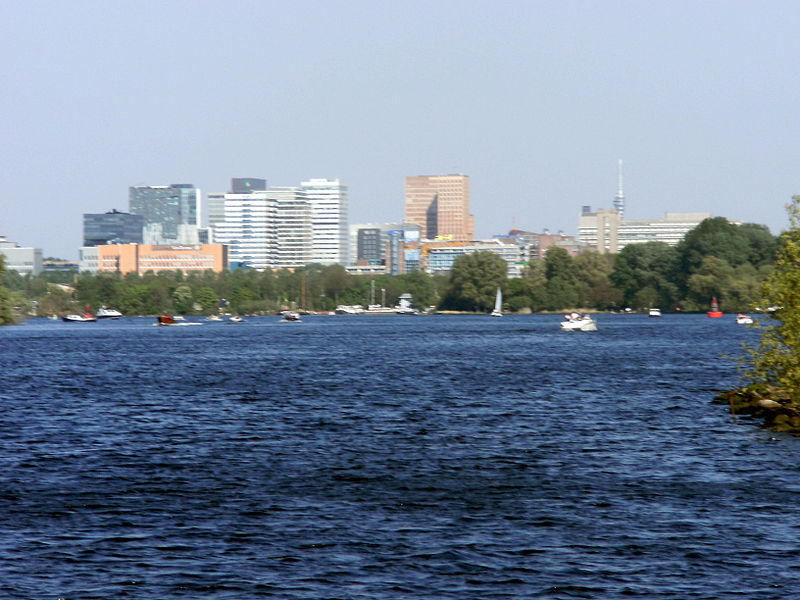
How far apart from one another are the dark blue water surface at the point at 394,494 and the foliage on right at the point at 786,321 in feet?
10.0

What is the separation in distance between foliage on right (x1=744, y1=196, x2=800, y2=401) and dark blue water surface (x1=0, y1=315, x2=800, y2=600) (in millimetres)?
3061

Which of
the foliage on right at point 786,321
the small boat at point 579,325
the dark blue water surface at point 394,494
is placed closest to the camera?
the dark blue water surface at point 394,494

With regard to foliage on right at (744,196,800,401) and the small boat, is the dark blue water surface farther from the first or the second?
the small boat

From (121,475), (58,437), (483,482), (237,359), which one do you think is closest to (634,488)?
(483,482)

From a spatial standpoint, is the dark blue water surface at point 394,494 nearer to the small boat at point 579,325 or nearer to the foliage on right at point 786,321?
the foliage on right at point 786,321

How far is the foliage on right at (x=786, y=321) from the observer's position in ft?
170

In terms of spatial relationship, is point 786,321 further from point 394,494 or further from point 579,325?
point 579,325

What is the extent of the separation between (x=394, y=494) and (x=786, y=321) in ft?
80.4

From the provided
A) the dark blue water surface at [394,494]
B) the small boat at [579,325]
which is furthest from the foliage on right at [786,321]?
the small boat at [579,325]

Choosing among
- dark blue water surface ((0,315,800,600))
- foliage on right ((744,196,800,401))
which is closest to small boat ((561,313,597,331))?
dark blue water surface ((0,315,800,600))

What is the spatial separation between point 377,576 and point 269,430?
91.2 feet

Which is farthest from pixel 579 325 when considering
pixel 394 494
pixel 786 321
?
pixel 394 494

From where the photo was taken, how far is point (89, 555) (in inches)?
1073

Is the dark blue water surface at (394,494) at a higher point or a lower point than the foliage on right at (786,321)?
lower
